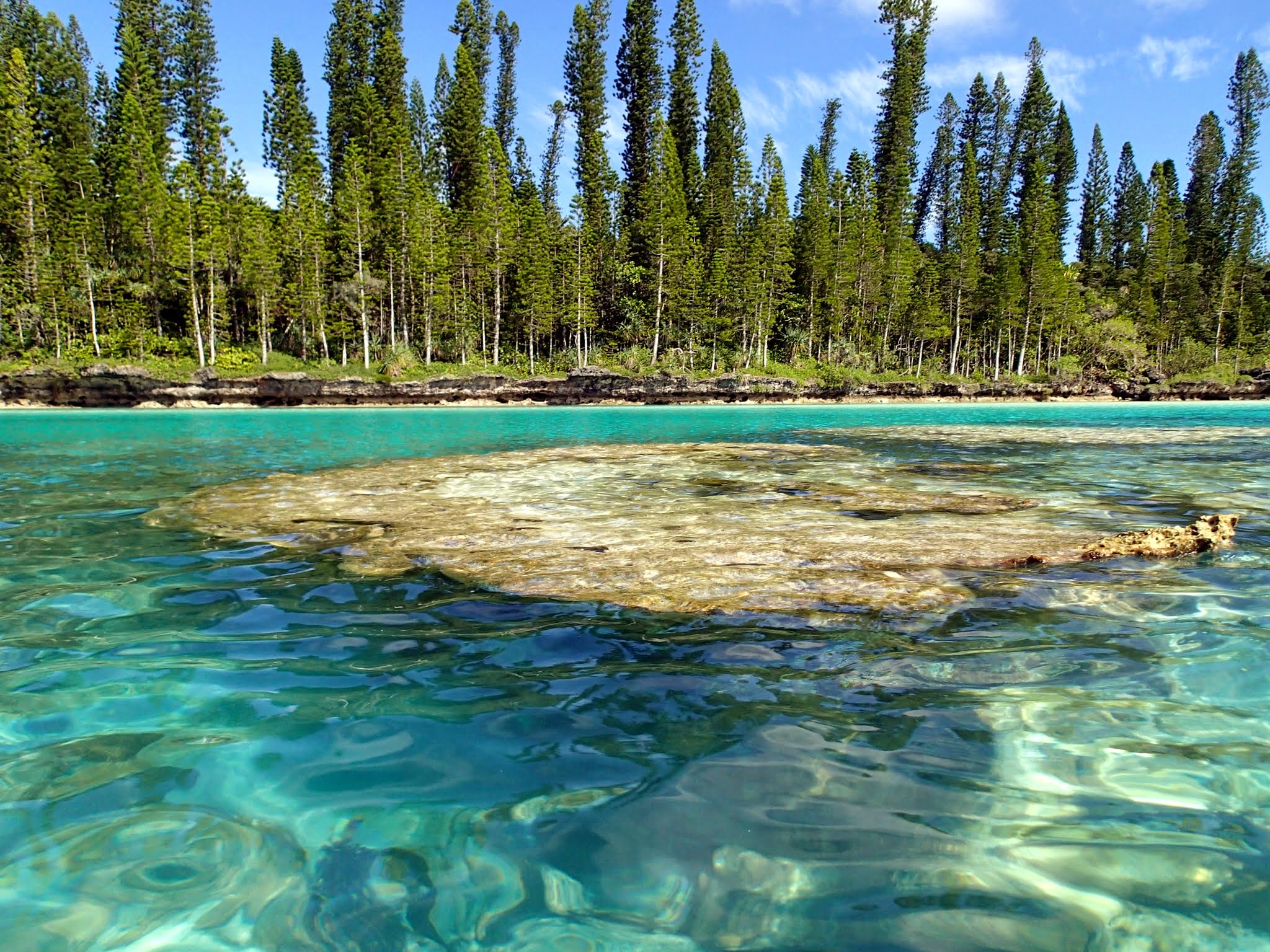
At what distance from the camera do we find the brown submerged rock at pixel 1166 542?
4.69m

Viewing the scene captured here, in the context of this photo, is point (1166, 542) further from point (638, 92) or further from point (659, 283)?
point (638, 92)

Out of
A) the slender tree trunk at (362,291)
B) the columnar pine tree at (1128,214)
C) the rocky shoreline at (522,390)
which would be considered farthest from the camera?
the columnar pine tree at (1128,214)

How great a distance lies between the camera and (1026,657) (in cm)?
298

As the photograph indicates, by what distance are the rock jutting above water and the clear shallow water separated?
1.27 feet

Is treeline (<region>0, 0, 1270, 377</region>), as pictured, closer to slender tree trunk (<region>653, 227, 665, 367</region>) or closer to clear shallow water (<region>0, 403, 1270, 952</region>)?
slender tree trunk (<region>653, 227, 665, 367</region>)

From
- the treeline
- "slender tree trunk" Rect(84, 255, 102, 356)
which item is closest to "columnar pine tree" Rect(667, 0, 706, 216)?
the treeline

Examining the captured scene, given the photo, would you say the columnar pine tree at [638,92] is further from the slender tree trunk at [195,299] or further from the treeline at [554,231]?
the slender tree trunk at [195,299]

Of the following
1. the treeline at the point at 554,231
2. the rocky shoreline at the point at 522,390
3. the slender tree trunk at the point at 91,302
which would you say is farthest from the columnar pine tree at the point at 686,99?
the slender tree trunk at the point at 91,302

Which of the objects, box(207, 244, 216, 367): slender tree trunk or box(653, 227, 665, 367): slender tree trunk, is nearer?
Result: box(207, 244, 216, 367): slender tree trunk

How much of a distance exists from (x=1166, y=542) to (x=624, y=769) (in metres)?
4.51

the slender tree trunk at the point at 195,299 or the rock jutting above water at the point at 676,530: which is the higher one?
the slender tree trunk at the point at 195,299

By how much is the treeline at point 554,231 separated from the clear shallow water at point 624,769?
39562 mm

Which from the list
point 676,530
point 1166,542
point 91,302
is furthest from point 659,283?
point 1166,542

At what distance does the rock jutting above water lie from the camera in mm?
4098
